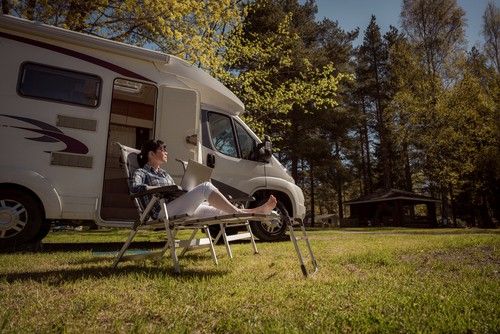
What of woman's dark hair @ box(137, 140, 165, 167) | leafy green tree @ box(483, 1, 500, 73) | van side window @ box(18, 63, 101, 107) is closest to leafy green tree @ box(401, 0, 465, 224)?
leafy green tree @ box(483, 1, 500, 73)

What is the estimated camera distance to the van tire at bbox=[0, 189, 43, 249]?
444 centimetres

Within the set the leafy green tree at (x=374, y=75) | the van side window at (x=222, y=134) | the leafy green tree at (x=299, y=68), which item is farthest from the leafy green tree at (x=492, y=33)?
the van side window at (x=222, y=134)

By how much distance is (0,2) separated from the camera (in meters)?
7.98

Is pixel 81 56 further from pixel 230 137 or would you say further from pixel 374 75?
pixel 374 75

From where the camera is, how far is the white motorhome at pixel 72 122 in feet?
14.8

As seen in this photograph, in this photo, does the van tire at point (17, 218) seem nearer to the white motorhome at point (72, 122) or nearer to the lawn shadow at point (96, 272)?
the white motorhome at point (72, 122)

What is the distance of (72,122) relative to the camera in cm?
483

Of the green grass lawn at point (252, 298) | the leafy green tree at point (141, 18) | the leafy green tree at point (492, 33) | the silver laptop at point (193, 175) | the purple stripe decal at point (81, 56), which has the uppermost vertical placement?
the leafy green tree at point (492, 33)

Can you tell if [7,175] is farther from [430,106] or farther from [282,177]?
[430,106]

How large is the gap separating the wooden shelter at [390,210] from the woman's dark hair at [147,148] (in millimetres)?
23390

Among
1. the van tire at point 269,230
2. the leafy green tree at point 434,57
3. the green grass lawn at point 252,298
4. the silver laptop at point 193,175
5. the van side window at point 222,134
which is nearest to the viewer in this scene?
the green grass lawn at point 252,298

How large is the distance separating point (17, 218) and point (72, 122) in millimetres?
1500

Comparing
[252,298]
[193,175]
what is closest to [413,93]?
[193,175]

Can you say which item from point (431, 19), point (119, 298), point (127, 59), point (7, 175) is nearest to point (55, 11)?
point (127, 59)
